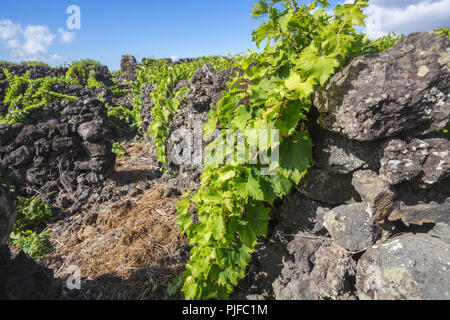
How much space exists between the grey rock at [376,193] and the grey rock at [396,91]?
0.32 metres

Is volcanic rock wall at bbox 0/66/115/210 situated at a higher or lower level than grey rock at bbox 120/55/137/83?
lower

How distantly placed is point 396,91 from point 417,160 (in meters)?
0.51

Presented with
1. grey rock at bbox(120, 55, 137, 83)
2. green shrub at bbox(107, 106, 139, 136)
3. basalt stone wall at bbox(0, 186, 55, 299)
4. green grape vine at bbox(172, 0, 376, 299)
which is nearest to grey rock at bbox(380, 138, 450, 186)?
green grape vine at bbox(172, 0, 376, 299)

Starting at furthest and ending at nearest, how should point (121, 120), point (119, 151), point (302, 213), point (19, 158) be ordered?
point (121, 120) < point (119, 151) < point (19, 158) < point (302, 213)

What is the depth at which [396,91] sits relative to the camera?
1658mm

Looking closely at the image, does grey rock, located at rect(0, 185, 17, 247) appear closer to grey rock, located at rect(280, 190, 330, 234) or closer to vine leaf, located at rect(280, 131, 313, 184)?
vine leaf, located at rect(280, 131, 313, 184)

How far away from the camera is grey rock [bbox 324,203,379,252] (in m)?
1.97

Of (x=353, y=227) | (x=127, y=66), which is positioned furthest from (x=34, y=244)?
(x=127, y=66)

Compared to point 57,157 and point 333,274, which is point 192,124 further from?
point 57,157

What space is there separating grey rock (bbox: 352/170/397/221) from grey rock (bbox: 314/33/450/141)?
324 millimetres

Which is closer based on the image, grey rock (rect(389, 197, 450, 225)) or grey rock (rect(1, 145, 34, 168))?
grey rock (rect(389, 197, 450, 225))

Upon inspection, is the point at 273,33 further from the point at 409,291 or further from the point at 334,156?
the point at 409,291

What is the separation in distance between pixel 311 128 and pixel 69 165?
4.47 m

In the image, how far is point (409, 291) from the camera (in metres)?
1.66
